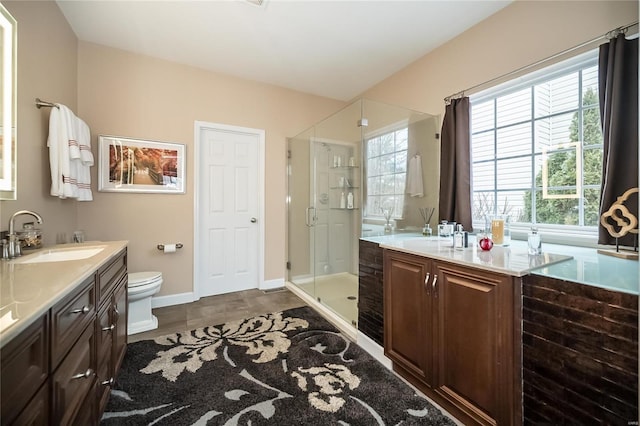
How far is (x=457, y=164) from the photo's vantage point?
2.26m

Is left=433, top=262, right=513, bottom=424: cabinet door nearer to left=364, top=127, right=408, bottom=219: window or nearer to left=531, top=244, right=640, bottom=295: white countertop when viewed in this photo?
left=531, top=244, right=640, bottom=295: white countertop

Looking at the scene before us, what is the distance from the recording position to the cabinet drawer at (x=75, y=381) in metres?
0.82

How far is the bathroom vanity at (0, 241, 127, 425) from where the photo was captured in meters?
0.63

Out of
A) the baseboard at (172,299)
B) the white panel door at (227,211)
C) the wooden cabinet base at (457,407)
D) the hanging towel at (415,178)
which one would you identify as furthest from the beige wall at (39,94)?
the hanging towel at (415,178)

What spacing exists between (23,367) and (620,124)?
A: 2607 mm

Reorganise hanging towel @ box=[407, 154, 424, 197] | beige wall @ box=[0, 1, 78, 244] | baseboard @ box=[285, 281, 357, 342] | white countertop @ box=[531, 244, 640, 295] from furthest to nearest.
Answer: hanging towel @ box=[407, 154, 424, 197], baseboard @ box=[285, 281, 357, 342], beige wall @ box=[0, 1, 78, 244], white countertop @ box=[531, 244, 640, 295]

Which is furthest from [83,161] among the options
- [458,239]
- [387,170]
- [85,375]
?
[458,239]

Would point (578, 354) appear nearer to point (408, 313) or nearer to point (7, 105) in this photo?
point (408, 313)

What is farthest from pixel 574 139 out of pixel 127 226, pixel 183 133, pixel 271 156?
pixel 127 226

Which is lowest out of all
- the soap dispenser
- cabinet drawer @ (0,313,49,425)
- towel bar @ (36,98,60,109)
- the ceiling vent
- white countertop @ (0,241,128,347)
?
cabinet drawer @ (0,313,49,425)

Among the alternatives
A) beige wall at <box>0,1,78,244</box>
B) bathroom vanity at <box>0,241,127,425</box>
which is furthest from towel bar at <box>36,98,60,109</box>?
bathroom vanity at <box>0,241,127,425</box>

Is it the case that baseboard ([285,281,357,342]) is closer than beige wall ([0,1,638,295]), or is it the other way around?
beige wall ([0,1,638,295])

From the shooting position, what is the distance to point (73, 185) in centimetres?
200

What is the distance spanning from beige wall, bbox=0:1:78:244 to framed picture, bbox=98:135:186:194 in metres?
0.43
